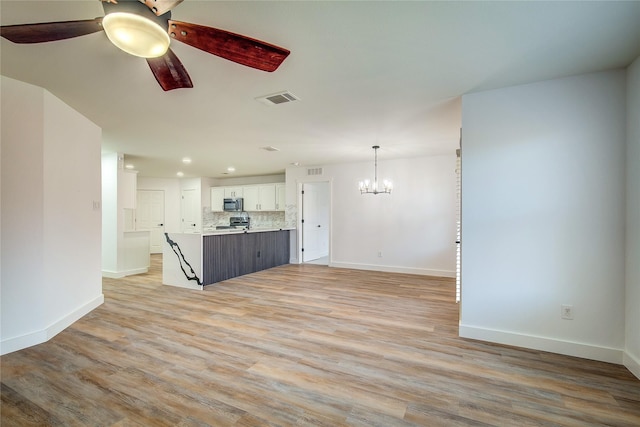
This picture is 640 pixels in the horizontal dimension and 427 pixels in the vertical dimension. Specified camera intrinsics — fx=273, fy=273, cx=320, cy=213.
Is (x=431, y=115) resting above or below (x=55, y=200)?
above

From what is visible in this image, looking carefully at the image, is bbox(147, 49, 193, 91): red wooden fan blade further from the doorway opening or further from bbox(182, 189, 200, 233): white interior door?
bbox(182, 189, 200, 233): white interior door

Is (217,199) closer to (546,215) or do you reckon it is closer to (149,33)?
(149,33)

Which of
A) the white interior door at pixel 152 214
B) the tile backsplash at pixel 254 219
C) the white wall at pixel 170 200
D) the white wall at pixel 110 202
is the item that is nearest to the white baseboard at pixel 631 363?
the tile backsplash at pixel 254 219

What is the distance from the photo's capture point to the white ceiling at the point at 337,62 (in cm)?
163

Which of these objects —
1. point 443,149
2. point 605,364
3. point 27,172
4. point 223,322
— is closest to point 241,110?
point 27,172

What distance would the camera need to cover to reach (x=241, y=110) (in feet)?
10.3

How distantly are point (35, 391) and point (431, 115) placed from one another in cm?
440

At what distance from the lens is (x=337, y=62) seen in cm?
216

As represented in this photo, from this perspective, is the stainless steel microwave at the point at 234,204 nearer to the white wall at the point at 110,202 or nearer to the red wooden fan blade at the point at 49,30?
the white wall at the point at 110,202

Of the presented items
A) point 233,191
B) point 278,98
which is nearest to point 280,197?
point 233,191

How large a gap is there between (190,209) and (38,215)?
650 cm

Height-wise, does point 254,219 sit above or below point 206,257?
above

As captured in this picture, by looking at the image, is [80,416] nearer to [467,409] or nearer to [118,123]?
[467,409]

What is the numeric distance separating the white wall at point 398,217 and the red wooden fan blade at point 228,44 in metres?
3.92
